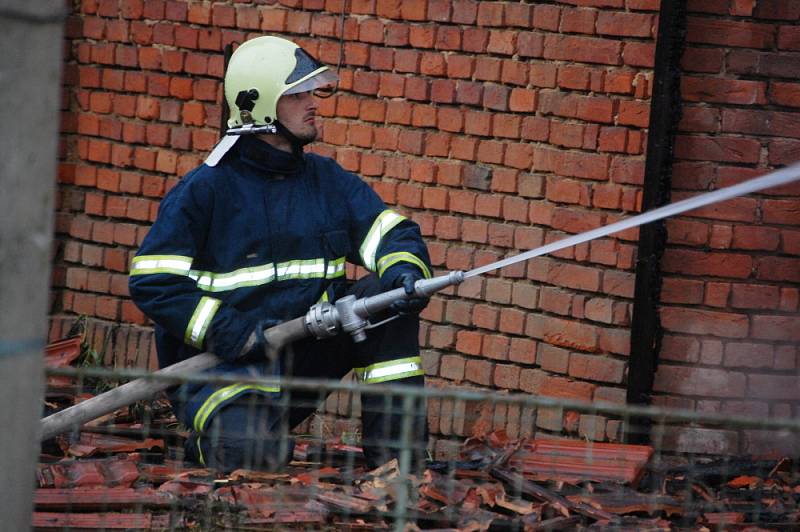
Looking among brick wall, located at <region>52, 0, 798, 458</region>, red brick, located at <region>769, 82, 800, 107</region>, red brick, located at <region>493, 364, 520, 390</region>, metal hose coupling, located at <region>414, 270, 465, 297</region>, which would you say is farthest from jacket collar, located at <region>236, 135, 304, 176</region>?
red brick, located at <region>769, 82, 800, 107</region>

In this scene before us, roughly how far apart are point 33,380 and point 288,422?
2.35 metres

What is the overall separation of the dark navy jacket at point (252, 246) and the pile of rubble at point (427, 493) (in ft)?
1.50

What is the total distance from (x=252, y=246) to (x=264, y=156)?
0.34 m

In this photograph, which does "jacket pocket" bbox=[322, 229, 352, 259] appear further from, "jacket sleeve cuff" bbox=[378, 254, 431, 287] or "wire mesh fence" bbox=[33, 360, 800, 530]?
"wire mesh fence" bbox=[33, 360, 800, 530]

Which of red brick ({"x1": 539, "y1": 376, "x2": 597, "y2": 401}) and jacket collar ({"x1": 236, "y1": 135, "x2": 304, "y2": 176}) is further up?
jacket collar ({"x1": 236, "y1": 135, "x2": 304, "y2": 176})

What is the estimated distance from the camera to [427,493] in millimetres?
3855

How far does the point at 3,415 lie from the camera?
7.54ft

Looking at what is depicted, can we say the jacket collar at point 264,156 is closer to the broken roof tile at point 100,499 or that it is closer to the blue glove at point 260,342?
the blue glove at point 260,342

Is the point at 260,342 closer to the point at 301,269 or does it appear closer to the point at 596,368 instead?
the point at 301,269

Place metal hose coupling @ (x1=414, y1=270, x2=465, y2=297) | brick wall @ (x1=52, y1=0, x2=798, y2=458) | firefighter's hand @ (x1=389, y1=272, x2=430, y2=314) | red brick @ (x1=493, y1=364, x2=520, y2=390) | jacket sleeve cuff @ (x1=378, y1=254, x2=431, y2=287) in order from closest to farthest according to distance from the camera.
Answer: metal hose coupling @ (x1=414, y1=270, x2=465, y2=297) < firefighter's hand @ (x1=389, y1=272, x2=430, y2=314) < jacket sleeve cuff @ (x1=378, y1=254, x2=431, y2=287) < brick wall @ (x1=52, y1=0, x2=798, y2=458) < red brick @ (x1=493, y1=364, x2=520, y2=390)

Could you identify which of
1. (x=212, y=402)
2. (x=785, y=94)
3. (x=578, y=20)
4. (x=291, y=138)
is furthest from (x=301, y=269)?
(x=785, y=94)

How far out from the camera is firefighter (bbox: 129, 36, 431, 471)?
4434mm

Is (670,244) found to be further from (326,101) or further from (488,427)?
(326,101)

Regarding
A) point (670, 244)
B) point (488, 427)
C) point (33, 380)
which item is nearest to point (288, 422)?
point (488, 427)
